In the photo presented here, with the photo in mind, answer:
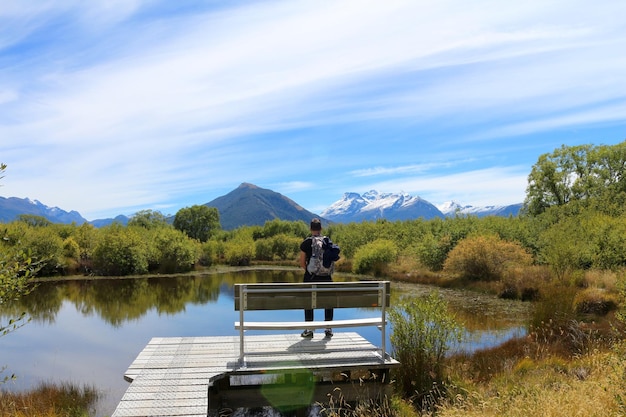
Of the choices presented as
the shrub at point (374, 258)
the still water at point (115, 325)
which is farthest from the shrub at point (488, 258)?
the shrub at point (374, 258)

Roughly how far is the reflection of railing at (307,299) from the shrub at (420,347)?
69cm

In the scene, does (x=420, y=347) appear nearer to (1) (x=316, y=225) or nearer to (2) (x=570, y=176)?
(1) (x=316, y=225)

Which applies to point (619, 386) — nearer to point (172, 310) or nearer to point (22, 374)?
point (22, 374)

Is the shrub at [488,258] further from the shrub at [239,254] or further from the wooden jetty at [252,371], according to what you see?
the shrub at [239,254]

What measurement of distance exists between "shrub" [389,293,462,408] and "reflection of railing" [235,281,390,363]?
2.26 feet

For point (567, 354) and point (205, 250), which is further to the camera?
point (205, 250)

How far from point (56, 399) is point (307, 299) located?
5.69 metres

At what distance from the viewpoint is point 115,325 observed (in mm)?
18328

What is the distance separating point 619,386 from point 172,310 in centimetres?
1937

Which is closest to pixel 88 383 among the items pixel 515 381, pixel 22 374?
pixel 22 374

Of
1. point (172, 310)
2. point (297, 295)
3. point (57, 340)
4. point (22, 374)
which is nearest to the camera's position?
point (297, 295)

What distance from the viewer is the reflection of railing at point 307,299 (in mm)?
6871

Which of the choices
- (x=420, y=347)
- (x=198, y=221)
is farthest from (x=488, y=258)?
(x=198, y=221)

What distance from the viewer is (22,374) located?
1170cm
